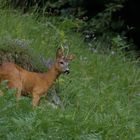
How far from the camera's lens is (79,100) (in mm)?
8188

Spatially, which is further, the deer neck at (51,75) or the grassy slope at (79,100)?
the deer neck at (51,75)

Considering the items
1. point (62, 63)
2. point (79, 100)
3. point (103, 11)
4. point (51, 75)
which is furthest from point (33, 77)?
point (103, 11)

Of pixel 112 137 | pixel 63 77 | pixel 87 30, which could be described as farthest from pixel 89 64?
pixel 112 137

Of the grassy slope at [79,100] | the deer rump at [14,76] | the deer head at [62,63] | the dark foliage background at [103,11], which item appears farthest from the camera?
the dark foliage background at [103,11]

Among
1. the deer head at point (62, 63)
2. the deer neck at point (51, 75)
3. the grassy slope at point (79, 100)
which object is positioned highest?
the deer head at point (62, 63)

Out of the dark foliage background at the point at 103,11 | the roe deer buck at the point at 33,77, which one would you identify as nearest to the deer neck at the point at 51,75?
the roe deer buck at the point at 33,77

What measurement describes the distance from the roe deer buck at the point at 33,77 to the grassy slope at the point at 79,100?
209 millimetres

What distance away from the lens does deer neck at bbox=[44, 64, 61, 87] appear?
300 inches

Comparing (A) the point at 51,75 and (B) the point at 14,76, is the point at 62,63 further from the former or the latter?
(B) the point at 14,76

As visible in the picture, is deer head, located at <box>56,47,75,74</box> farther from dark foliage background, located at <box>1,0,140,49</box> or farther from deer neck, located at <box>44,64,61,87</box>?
dark foliage background, located at <box>1,0,140,49</box>

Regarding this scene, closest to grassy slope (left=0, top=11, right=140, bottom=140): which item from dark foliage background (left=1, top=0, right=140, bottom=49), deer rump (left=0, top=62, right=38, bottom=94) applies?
deer rump (left=0, top=62, right=38, bottom=94)

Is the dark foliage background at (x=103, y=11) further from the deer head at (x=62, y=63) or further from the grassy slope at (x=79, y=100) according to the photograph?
the deer head at (x=62, y=63)

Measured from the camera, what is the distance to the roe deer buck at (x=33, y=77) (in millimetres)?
7332

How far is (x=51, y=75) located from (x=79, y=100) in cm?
69
